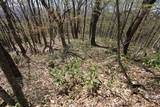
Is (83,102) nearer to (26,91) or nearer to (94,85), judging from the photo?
(94,85)

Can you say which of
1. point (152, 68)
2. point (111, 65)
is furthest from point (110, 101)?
point (152, 68)

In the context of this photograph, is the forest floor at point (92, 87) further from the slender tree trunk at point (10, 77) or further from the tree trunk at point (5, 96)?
the tree trunk at point (5, 96)

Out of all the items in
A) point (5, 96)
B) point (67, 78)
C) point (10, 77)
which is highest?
point (10, 77)

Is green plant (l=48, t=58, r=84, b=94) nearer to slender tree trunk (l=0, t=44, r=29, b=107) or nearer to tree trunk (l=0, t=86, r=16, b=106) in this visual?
slender tree trunk (l=0, t=44, r=29, b=107)

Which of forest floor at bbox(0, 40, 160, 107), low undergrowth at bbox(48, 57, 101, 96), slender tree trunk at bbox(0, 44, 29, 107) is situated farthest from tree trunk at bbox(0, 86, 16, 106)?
low undergrowth at bbox(48, 57, 101, 96)

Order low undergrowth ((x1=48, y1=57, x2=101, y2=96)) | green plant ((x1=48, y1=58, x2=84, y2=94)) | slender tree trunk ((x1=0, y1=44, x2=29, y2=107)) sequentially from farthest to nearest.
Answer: green plant ((x1=48, y1=58, x2=84, y2=94))
low undergrowth ((x1=48, y1=57, x2=101, y2=96))
slender tree trunk ((x1=0, y1=44, x2=29, y2=107))

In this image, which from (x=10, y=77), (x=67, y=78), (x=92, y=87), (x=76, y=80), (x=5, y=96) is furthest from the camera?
(x=67, y=78)

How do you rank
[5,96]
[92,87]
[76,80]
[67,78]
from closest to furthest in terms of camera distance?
[5,96], [92,87], [76,80], [67,78]

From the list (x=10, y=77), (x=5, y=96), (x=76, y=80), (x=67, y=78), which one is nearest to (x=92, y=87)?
(x=76, y=80)

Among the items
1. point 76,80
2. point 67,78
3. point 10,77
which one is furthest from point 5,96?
point 76,80

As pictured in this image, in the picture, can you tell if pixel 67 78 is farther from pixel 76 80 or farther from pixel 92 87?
pixel 92 87

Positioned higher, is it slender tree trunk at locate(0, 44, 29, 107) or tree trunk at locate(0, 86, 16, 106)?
slender tree trunk at locate(0, 44, 29, 107)

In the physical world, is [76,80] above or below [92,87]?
below

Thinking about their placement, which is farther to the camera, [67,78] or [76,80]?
[67,78]
